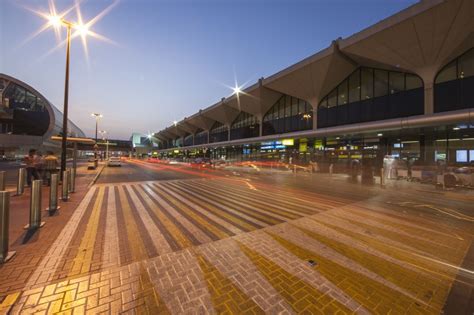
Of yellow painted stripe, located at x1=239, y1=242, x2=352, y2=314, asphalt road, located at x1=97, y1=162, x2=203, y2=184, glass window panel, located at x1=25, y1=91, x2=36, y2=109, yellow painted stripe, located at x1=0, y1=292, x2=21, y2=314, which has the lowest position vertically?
yellow painted stripe, located at x1=239, y1=242, x2=352, y2=314

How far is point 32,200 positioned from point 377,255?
7922mm

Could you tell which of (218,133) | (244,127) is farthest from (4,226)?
(218,133)

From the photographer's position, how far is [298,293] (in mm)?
2633

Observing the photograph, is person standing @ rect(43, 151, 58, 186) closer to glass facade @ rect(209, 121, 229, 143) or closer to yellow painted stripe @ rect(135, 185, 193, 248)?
yellow painted stripe @ rect(135, 185, 193, 248)

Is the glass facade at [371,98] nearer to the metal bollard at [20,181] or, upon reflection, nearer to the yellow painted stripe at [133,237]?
the yellow painted stripe at [133,237]

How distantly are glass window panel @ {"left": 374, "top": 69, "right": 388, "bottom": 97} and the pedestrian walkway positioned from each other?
61.2 feet

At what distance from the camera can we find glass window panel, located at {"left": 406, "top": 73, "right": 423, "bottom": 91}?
58.2 ft

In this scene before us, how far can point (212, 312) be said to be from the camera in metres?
2.25

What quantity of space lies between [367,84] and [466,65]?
701 cm

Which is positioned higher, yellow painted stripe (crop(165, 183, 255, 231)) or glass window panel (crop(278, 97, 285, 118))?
glass window panel (crop(278, 97, 285, 118))

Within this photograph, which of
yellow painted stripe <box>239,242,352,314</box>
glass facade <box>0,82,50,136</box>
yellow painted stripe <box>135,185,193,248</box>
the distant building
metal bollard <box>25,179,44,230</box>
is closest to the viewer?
yellow painted stripe <box>239,242,352,314</box>

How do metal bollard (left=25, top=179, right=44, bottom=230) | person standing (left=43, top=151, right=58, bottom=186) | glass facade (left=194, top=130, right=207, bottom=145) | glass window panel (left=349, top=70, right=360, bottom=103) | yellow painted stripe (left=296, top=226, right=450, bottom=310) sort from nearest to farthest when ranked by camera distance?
1. yellow painted stripe (left=296, top=226, right=450, bottom=310)
2. metal bollard (left=25, top=179, right=44, bottom=230)
3. person standing (left=43, top=151, right=58, bottom=186)
4. glass window panel (left=349, top=70, right=360, bottom=103)
5. glass facade (left=194, top=130, right=207, bottom=145)

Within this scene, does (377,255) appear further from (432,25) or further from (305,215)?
(432,25)

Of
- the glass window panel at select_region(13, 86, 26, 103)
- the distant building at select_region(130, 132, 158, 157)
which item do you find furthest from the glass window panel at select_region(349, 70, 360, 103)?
the distant building at select_region(130, 132, 158, 157)
